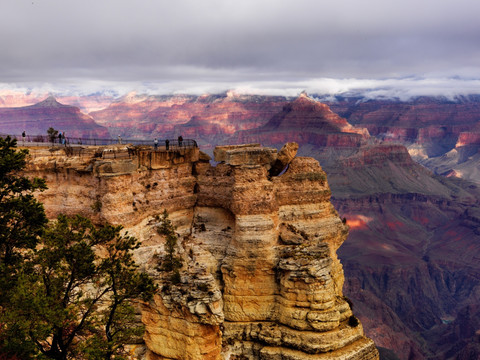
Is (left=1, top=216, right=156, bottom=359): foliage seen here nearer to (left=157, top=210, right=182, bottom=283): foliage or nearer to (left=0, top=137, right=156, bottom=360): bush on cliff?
(left=0, top=137, right=156, bottom=360): bush on cliff

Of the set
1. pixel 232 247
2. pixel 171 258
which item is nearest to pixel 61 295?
pixel 171 258

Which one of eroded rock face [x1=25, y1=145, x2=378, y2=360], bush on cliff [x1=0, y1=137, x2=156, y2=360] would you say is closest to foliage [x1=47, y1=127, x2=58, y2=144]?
eroded rock face [x1=25, y1=145, x2=378, y2=360]

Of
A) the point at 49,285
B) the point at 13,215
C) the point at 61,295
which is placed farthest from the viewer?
the point at 13,215

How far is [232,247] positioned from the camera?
31328mm

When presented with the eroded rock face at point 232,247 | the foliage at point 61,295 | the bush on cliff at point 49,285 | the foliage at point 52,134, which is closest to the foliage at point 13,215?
the bush on cliff at point 49,285

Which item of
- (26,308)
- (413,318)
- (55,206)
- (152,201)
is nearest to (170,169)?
(152,201)

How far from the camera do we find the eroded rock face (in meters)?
26.8

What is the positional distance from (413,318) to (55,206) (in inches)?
4539

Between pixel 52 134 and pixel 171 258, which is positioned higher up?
pixel 52 134

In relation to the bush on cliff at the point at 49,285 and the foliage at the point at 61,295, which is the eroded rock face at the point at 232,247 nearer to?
the foliage at the point at 61,295

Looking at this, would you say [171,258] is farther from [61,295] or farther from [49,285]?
[49,285]

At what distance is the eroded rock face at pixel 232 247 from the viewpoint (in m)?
26.8

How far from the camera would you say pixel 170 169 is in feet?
116

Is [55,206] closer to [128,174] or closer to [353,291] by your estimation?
[128,174]
